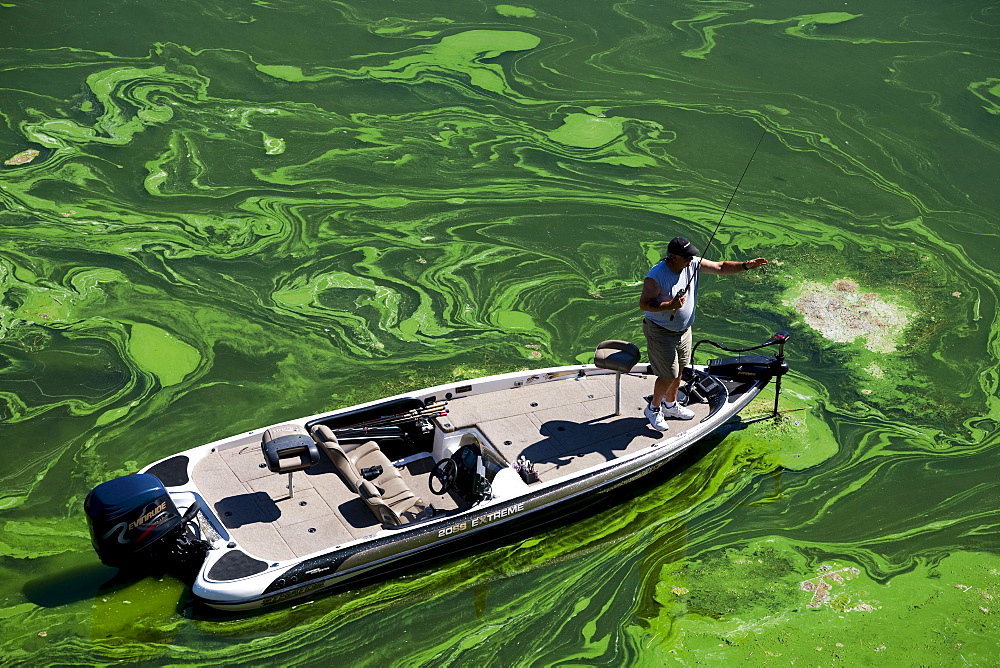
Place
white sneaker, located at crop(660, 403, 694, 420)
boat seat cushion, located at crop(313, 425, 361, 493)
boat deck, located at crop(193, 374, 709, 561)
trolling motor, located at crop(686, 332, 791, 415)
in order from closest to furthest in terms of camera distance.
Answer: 1. boat deck, located at crop(193, 374, 709, 561)
2. boat seat cushion, located at crop(313, 425, 361, 493)
3. white sneaker, located at crop(660, 403, 694, 420)
4. trolling motor, located at crop(686, 332, 791, 415)

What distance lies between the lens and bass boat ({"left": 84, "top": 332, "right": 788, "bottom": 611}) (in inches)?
221

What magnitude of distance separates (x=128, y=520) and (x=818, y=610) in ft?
12.7

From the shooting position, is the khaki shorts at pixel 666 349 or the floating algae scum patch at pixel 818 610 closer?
the floating algae scum patch at pixel 818 610

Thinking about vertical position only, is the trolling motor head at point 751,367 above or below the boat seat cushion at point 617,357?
below

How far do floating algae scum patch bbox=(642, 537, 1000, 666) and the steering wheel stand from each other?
1.37 metres

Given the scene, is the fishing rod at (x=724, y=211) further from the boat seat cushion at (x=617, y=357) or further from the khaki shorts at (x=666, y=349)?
the boat seat cushion at (x=617, y=357)

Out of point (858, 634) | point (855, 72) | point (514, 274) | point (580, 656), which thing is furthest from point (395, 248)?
point (855, 72)

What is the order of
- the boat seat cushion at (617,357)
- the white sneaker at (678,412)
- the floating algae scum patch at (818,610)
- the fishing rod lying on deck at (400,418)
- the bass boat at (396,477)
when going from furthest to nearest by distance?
the white sneaker at (678,412), the boat seat cushion at (617,357), the fishing rod lying on deck at (400,418), the floating algae scum patch at (818,610), the bass boat at (396,477)

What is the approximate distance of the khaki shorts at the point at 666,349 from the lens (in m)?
6.75

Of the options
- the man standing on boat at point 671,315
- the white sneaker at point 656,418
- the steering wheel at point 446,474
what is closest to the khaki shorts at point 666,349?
the man standing on boat at point 671,315

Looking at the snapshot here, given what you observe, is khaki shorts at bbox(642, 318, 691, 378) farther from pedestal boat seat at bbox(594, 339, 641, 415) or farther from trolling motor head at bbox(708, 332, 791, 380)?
trolling motor head at bbox(708, 332, 791, 380)

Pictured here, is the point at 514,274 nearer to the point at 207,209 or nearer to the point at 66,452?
the point at 207,209

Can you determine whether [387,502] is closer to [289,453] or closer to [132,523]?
[289,453]

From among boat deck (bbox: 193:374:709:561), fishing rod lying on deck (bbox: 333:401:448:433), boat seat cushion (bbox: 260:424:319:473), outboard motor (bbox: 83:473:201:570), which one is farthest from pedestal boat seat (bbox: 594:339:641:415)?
outboard motor (bbox: 83:473:201:570)
